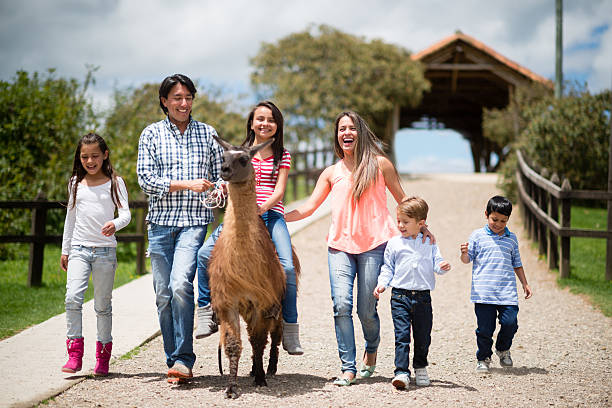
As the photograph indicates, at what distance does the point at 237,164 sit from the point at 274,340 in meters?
1.60

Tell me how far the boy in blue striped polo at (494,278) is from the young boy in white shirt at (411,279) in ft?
2.10

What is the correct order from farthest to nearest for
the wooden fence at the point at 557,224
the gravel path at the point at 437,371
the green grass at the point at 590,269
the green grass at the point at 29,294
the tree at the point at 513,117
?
the tree at the point at 513,117, the wooden fence at the point at 557,224, the green grass at the point at 590,269, the green grass at the point at 29,294, the gravel path at the point at 437,371

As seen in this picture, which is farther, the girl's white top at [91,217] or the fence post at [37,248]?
the fence post at [37,248]

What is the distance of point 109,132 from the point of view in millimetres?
14781

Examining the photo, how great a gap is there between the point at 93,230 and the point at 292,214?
1.67 meters

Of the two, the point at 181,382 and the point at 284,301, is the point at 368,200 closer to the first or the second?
the point at 284,301

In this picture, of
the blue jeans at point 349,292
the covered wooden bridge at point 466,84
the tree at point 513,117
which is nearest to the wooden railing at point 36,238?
the blue jeans at point 349,292

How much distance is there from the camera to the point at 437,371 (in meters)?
5.25

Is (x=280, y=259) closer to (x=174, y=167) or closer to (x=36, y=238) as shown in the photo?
(x=174, y=167)

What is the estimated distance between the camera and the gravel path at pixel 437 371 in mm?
4441

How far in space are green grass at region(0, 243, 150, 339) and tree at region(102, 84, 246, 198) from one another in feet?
7.42

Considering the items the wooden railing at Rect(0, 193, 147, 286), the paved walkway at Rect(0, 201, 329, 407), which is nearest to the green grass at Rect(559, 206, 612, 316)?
the paved walkway at Rect(0, 201, 329, 407)

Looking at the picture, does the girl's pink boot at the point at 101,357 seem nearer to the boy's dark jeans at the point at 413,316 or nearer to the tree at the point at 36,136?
the boy's dark jeans at the point at 413,316

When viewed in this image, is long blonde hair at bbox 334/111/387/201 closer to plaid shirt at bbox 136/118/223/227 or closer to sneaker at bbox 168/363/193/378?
plaid shirt at bbox 136/118/223/227
